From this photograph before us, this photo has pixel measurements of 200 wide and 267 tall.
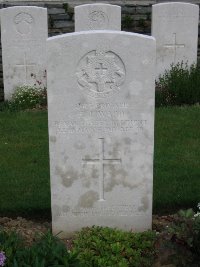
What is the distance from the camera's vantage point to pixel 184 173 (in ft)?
16.7

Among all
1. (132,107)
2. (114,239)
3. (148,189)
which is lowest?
(114,239)

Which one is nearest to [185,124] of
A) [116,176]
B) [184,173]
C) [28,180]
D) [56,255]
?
[184,173]

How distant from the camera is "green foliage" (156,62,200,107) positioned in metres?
7.95

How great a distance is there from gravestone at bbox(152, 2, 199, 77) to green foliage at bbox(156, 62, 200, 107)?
47 centimetres

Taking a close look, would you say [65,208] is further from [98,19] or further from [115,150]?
[98,19]

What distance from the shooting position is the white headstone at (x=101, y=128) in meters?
3.60

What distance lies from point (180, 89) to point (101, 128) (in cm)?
445

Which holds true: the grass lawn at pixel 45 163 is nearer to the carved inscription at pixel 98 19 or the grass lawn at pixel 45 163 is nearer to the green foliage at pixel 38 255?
the green foliage at pixel 38 255

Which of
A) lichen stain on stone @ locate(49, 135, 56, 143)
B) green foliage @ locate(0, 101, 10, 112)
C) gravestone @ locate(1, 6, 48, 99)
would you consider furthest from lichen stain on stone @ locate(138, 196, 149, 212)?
gravestone @ locate(1, 6, 48, 99)

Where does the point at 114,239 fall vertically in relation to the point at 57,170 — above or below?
below

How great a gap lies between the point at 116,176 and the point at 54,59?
1010 millimetres

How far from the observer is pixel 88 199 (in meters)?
3.91

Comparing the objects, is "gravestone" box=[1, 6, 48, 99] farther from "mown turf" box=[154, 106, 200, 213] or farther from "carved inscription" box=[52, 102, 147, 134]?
"carved inscription" box=[52, 102, 147, 134]

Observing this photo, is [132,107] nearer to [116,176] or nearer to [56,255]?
[116,176]
